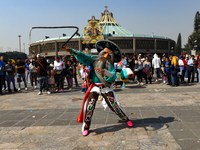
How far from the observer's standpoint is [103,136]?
3652 mm

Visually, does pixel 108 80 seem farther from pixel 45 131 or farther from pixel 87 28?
pixel 87 28

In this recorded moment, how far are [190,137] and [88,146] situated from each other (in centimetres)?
187

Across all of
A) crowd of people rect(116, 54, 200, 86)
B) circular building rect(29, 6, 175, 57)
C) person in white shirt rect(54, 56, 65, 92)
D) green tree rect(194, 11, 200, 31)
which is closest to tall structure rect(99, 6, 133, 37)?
circular building rect(29, 6, 175, 57)

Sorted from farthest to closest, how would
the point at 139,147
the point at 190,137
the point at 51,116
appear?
the point at 51,116
the point at 190,137
the point at 139,147

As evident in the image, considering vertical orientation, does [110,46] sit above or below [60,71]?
above

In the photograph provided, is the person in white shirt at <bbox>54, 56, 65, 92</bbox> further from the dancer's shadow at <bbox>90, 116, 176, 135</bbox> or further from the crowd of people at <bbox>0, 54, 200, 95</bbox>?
the dancer's shadow at <bbox>90, 116, 176, 135</bbox>

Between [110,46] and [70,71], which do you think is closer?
[110,46]

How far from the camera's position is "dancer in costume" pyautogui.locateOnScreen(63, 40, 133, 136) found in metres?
3.87

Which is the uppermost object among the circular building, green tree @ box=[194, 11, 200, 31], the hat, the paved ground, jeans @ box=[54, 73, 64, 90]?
green tree @ box=[194, 11, 200, 31]

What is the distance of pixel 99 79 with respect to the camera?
12.9 ft

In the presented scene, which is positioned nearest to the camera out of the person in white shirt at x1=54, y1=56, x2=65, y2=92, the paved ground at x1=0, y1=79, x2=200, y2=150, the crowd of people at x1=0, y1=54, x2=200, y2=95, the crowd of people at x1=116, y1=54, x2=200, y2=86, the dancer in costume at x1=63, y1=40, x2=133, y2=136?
the paved ground at x1=0, y1=79, x2=200, y2=150

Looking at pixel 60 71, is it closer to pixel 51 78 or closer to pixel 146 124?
pixel 51 78

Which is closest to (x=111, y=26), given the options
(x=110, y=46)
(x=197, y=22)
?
(x=197, y=22)

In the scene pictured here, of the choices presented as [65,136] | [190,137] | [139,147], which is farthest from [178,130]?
[65,136]
